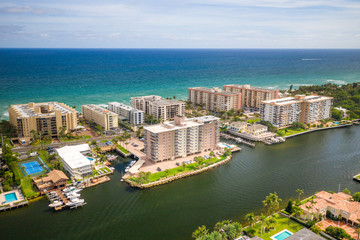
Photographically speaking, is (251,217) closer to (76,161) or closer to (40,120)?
(76,161)

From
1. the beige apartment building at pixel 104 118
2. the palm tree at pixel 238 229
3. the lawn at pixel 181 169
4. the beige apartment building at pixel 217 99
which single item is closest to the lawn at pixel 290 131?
the beige apartment building at pixel 217 99

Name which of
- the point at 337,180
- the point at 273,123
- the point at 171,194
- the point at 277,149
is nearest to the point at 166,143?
the point at 171,194

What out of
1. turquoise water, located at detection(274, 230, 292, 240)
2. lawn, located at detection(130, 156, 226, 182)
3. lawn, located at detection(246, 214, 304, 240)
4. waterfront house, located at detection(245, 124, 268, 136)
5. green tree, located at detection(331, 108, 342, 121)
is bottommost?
turquoise water, located at detection(274, 230, 292, 240)

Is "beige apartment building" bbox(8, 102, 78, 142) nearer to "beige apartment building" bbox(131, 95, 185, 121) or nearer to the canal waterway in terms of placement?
"beige apartment building" bbox(131, 95, 185, 121)

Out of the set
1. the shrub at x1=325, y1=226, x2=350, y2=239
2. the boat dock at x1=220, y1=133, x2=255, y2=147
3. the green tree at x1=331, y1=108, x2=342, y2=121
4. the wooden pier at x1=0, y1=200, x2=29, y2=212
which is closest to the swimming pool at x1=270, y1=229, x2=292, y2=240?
the shrub at x1=325, y1=226, x2=350, y2=239

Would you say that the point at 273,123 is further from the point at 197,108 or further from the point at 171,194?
the point at 171,194

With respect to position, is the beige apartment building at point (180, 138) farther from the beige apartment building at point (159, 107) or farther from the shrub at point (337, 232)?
the shrub at point (337, 232)

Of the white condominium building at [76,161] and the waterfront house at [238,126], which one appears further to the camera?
the waterfront house at [238,126]
